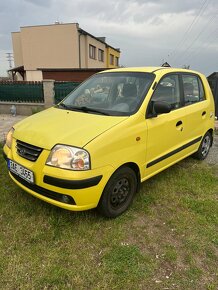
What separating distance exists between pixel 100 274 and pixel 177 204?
153 centimetres

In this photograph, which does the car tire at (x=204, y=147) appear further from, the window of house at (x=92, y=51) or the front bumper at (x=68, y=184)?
the window of house at (x=92, y=51)

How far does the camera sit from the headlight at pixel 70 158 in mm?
2318

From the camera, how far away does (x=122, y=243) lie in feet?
8.16

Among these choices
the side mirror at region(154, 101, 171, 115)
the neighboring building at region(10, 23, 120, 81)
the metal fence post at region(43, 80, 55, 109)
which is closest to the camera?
the side mirror at region(154, 101, 171, 115)

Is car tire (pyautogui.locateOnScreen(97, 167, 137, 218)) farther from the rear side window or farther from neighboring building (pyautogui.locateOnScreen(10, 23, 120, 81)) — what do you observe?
neighboring building (pyautogui.locateOnScreen(10, 23, 120, 81))

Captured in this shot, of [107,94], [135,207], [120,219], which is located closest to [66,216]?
[120,219]

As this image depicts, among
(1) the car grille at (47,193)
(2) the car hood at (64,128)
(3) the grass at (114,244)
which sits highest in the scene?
(2) the car hood at (64,128)

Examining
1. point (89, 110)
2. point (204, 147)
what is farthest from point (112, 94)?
point (204, 147)

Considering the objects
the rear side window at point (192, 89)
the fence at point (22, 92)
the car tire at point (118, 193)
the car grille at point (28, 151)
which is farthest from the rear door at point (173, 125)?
the fence at point (22, 92)

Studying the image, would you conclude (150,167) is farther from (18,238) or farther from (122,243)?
(18,238)

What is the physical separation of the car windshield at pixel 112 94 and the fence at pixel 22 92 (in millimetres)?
6683

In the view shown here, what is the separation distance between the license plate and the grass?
1.75 feet

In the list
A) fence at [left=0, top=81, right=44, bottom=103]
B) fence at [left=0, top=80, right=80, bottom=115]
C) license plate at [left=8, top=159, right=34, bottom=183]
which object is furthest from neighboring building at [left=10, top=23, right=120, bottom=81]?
license plate at [left=8, top=159, right=34, bottom=183]

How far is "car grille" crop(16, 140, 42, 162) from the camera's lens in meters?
2.52
